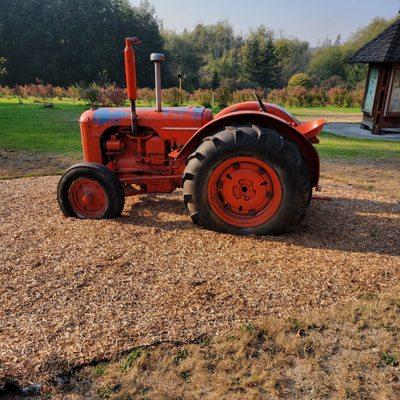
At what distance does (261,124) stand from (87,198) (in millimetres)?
2027

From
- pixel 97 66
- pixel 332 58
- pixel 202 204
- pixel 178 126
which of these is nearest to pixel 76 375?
pixel 202 204

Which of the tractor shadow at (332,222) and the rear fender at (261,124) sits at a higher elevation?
the rear fender at (261,124)

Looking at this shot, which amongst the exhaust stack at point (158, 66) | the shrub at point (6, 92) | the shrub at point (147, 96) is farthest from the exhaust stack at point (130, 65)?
the shrub at point (6, 92)

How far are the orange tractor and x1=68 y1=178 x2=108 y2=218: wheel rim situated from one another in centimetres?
1

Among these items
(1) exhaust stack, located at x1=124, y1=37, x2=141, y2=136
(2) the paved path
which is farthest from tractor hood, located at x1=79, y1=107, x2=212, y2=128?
(2) the paved path

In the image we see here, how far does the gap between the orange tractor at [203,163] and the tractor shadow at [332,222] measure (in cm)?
25

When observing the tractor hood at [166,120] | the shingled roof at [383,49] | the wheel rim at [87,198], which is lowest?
the wheel rim at [87,198]

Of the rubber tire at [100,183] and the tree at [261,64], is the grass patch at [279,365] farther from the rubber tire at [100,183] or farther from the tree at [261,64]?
the tree at [261,64]

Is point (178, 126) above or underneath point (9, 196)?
above

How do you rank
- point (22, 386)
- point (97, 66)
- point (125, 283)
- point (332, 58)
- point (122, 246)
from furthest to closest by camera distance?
point (332, 58) → point (97, 66) → point (122, 246) → point (125, 283) → point (22, 386)

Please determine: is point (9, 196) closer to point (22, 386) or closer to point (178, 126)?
point (178, 126)

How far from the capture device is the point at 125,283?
325cm

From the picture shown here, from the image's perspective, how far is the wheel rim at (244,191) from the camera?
13.1ft

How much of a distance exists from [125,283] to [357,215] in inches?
119
